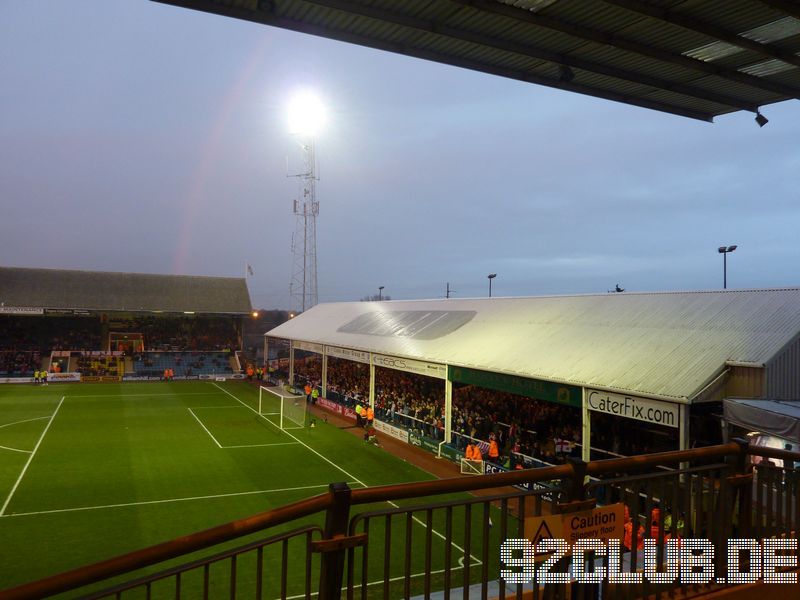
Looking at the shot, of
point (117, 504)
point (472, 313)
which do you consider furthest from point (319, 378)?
point (117, 504)

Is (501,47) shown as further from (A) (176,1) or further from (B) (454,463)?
(B) (454,463)

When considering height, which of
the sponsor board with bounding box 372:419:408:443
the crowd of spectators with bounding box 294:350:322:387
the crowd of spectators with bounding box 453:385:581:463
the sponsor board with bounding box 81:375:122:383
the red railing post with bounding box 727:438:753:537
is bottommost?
the sponsor board with bounding box 81:375:122:383

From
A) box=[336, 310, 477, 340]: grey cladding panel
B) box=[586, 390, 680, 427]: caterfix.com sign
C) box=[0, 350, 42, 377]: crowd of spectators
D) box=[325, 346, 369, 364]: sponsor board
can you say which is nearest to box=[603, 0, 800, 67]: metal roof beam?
box=[586, 390, 680, 427]: caterfix.com sign

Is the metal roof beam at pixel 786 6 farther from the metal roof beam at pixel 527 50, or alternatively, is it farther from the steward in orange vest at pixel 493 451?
the steward in orange vest at pixel 493 451

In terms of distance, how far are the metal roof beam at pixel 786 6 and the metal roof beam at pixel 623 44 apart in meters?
1.30

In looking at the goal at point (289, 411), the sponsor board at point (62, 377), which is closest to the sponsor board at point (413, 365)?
the goal at point (289, 411)

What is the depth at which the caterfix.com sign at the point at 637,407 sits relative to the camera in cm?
1357

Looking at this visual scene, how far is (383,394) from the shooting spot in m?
31.5

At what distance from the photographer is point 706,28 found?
6.04 metres

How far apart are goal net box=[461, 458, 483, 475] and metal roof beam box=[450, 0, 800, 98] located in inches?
559

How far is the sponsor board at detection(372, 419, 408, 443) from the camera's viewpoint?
2534 cm

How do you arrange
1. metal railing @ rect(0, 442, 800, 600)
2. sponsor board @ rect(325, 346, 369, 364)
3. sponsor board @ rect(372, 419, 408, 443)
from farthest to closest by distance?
sponsor board @ rect(325, 346, 369, 364)
sponsor board @ rect(372, 419, 408, 443)
metal railing @ rect(0, 442, 800, 600)

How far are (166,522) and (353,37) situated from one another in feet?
43.2

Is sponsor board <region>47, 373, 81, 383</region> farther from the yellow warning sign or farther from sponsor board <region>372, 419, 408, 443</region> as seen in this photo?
the yellow warning sign
